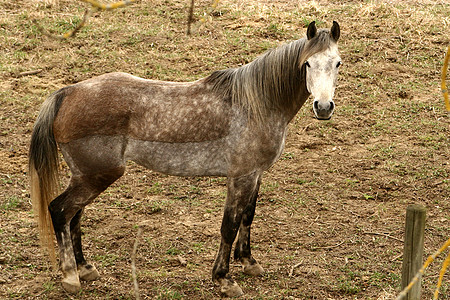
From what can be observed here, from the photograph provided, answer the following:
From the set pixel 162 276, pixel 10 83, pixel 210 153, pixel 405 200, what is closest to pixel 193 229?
pixel 162 276

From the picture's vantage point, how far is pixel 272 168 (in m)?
6.63

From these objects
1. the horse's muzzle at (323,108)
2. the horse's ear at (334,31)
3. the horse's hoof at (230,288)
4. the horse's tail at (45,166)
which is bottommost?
the horse's hoof at (230,288)

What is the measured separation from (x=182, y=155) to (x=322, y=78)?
1.23 m

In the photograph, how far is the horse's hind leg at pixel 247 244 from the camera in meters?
4.81

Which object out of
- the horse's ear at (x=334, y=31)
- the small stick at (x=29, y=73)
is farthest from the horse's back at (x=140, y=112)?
the small stick at (x=29, y=73)

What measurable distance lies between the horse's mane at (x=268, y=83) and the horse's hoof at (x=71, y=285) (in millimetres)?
1884

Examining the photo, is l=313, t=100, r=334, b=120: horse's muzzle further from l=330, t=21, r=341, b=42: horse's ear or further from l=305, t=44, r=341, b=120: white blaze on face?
l=330, t=21, r=341, b=42: horse's ear

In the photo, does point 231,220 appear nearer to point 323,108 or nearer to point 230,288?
point 230,288

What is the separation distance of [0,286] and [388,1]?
8.20 m

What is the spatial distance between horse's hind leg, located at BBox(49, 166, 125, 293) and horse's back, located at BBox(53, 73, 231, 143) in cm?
33

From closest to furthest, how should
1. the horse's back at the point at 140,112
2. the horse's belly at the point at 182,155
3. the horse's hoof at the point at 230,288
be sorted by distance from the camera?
the horse's back at the point at 140,112 → the horse's belly at the point at 182,155 → the horse's hoof at the point at 230,288

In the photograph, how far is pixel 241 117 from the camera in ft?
14.4

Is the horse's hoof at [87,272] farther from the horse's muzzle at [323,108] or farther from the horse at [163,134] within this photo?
the horse's muzzle at [323,108]

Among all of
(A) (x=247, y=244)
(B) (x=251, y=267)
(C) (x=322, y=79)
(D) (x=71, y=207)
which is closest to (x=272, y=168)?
(A) (x=247, y=244)
